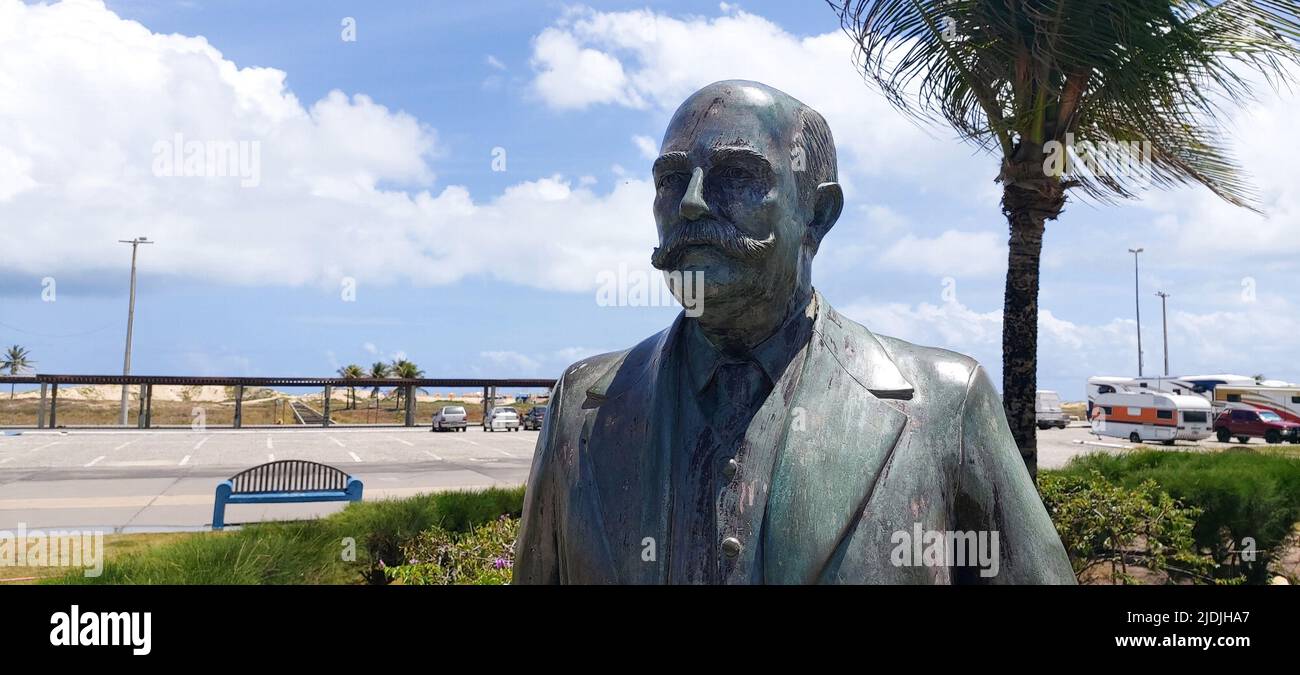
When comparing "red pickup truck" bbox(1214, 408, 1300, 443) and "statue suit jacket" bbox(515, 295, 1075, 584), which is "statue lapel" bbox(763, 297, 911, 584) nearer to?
"statue suit jacket" bbox(515, 295, 1075, 584)

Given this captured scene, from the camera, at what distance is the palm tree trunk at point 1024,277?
773 centimetres

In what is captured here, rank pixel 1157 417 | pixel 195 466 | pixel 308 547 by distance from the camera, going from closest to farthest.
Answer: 1. pixel 308 547
2. pixel 195 466
3. pixel 1157 417

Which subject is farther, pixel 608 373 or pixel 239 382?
pixel 239 382

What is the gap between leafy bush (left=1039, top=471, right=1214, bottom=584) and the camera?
7.98 metres

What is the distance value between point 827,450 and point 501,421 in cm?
3815

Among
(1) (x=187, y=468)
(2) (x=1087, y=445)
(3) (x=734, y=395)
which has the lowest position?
(1) (x=187, y=468)

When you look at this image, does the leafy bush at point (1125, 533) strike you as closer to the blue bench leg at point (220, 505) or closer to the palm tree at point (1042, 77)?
the palm tree at point (1042, 77)

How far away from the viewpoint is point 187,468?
1995 cm

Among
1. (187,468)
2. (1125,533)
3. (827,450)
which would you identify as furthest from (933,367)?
(187,468)

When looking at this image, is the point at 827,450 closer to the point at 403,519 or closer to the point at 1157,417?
the point at 403,519

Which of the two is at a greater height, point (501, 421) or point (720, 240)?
point (720, 240)
